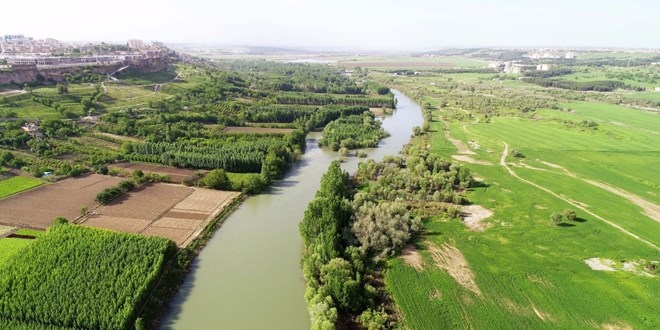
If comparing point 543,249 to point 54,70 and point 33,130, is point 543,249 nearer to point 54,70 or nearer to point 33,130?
point 33,130

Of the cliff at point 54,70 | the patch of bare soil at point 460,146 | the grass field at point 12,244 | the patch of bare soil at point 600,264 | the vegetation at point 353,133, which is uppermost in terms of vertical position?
the cliff at point 54,70

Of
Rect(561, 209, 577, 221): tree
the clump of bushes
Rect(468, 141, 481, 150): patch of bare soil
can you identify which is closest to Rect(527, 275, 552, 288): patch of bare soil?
Rect(561, 209, 577, 221): tree

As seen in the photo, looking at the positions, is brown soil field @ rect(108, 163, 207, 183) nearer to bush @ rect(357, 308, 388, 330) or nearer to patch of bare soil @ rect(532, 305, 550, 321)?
bush @ rect(357, 308, 388, 330)

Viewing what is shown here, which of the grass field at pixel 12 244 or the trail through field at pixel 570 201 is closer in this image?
the grass field at pixel 12 244

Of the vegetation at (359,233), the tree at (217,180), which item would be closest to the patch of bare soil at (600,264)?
the vegetation at (359,233)

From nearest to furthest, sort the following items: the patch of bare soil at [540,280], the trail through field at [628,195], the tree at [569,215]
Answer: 1. the patch of bare soil at [540,280]
2. the tree at [569,215]
3. the trail through field at [628,195]

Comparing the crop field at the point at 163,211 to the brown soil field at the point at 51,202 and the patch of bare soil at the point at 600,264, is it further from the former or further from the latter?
the patch of bare soil at the point at 600,264
